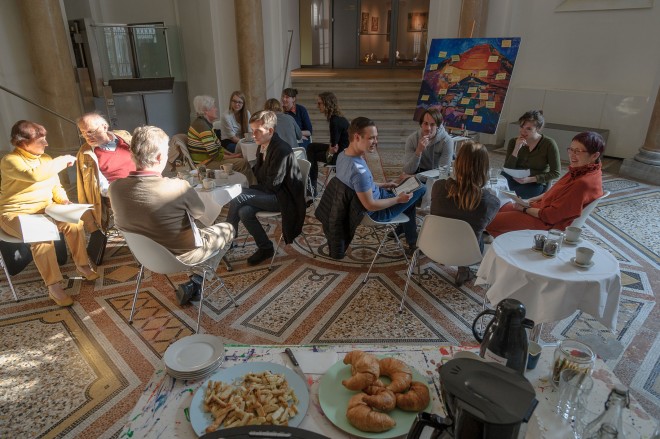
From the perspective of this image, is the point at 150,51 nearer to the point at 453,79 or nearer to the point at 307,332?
the point at 453,79

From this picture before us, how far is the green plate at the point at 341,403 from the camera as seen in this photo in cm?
119

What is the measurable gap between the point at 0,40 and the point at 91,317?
538 cm

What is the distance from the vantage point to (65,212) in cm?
330

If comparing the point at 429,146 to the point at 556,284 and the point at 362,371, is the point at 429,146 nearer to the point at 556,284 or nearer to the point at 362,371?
the point at 556,284

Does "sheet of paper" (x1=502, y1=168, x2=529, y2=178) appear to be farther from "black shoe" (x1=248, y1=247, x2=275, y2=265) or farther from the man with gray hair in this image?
the man with gray hair

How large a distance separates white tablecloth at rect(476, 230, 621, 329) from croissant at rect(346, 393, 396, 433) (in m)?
1.35

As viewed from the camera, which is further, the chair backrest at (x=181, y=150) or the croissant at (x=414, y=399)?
the chair backrest at (x=181, y=150)

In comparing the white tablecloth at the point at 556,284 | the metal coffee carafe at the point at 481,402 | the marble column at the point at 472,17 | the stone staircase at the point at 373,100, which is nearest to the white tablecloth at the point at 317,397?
the metal coffee carafe at the point at 481,402

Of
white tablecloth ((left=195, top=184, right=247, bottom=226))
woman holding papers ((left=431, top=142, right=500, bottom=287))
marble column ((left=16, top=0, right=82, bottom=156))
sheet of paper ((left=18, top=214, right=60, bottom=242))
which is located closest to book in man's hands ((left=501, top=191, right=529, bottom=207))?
woman holding papers ((left=431, top=142, right=500, bottom=287))

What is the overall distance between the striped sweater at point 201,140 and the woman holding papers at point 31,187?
1471mm

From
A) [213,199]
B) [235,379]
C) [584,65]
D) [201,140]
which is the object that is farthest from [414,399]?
[584,65]

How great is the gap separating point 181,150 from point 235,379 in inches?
150

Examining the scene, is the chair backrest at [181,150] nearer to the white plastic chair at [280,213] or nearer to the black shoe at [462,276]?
the white plastic chair at [280,213]

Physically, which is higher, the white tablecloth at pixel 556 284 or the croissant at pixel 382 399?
the croissant at pixel 382 399
